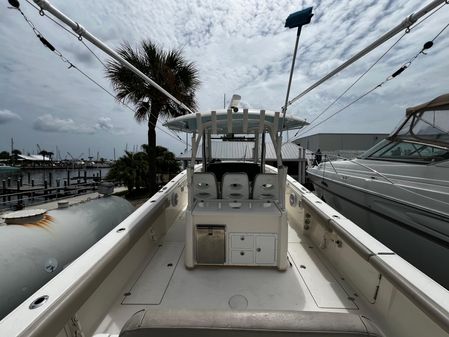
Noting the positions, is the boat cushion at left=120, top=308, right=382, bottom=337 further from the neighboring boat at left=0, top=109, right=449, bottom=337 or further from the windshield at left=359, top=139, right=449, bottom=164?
the windshield at left=359, top=139, right=449, bottom=164

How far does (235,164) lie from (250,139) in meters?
0.76

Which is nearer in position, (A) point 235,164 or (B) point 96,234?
(B) point 96,234

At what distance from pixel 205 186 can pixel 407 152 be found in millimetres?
3871

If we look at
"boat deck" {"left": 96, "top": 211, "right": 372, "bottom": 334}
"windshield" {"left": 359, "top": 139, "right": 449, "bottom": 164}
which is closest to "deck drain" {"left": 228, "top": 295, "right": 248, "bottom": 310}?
"boat deck" {"left": 96, "top": 211, "right": 372, "bottom": 334}

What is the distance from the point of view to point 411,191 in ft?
10.6

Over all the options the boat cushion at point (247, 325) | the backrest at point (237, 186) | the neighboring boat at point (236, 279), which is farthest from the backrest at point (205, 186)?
the boat cushion at point (247, 325)

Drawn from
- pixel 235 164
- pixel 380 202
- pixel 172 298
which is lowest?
pixel 172 298

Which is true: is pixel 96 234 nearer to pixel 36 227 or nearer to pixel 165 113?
pixel 36 227

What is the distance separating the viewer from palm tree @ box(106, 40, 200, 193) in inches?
340

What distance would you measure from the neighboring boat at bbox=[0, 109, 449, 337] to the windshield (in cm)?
200

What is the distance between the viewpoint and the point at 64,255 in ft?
10.3

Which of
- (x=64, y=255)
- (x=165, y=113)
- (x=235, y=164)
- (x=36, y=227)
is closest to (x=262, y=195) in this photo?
(x=235, y=164)

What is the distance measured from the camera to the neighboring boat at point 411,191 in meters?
2.81

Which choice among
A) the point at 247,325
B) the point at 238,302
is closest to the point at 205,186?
the point at 238,302
